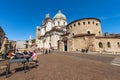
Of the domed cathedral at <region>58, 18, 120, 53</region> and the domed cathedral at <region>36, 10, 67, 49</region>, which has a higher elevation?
the domed cathedral at <region>36, 10, 67, 49</region>

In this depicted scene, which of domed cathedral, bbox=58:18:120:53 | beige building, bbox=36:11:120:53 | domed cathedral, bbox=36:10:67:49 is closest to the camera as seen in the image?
domed cathedral, bbox=58:18:120:53

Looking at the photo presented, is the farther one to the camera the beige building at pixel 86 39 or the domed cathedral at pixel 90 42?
the beige building at pixel 86 39

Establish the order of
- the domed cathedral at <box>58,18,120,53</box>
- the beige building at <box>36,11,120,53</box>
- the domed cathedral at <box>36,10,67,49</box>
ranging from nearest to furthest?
the domed cathedral at <box>58,18,120,53</box> → the beige building at <box>36,11,120,53</box> → the domed cathedral at <box>36,10,67,49</box>

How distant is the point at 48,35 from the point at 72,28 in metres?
16.5

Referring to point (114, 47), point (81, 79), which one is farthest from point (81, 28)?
point (81, 79)

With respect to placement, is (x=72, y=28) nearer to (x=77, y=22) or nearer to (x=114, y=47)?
(x=77, y=22)

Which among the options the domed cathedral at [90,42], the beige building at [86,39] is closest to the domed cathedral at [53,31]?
the beige building at [86,39]

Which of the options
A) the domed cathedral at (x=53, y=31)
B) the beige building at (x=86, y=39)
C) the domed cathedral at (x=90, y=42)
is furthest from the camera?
the domed cathedral at (x=53, y=31)

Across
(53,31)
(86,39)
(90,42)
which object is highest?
(53,31)

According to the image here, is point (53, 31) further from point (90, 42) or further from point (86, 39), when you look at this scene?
point (90, 42)

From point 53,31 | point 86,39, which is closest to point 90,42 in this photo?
point 86,39

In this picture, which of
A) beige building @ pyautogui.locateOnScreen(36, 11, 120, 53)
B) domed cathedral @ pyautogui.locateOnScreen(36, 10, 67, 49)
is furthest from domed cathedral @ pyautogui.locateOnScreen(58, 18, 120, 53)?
domed cathedral @ pyautogui.locateOnScreen(36, 10, 67, 49)

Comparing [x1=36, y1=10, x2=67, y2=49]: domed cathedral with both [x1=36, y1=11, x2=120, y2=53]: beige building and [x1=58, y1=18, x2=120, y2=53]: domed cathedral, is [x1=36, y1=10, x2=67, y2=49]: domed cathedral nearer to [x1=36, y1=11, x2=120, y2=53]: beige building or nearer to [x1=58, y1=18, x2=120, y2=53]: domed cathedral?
[x1=36, y1=11, x2=120, y2=53]: beige building

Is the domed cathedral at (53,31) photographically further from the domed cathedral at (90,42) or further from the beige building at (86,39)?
the domed cathedral at (90,42)
